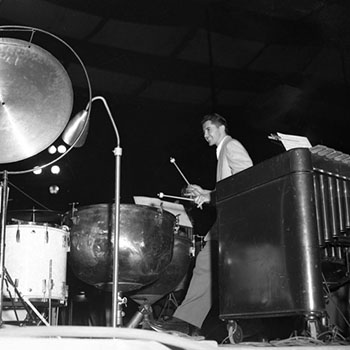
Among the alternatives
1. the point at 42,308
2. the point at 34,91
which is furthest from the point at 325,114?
the point at 34,91

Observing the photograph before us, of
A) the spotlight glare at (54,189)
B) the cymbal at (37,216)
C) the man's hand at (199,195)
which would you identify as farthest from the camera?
the spotlight glare at (54,189)

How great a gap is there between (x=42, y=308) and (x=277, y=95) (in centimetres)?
345

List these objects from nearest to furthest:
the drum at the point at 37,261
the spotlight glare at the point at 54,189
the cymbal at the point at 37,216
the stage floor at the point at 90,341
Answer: the stage floor at the point at 90,341 → the drum at the point at 37,261 → the cymbal at the point at 37,216 → the spotlight glare at the point at 54,189

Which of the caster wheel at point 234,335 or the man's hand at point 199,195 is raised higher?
the man's hand at point 199,195

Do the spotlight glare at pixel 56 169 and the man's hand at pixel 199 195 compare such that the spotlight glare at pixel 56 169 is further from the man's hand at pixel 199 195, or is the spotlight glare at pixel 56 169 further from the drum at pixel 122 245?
the drum at pixel 122 245

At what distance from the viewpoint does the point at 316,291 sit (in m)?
2.30

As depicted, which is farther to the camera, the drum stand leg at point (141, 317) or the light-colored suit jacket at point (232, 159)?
the light-colored suit jacket at point (232, 159)

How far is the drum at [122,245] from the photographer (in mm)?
3029

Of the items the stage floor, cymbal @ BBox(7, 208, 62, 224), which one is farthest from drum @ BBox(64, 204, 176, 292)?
the stage floor

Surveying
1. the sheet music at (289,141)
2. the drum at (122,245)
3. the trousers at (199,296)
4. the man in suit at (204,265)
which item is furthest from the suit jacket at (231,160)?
the sheet music at (289,141)

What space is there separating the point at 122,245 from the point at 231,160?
3.85 ft

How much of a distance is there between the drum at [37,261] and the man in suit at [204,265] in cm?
81

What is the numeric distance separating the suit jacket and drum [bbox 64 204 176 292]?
0.73 meters

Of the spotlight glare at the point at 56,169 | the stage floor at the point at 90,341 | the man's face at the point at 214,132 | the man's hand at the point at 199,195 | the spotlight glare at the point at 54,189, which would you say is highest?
the spotlight glare at the point at 56,169
